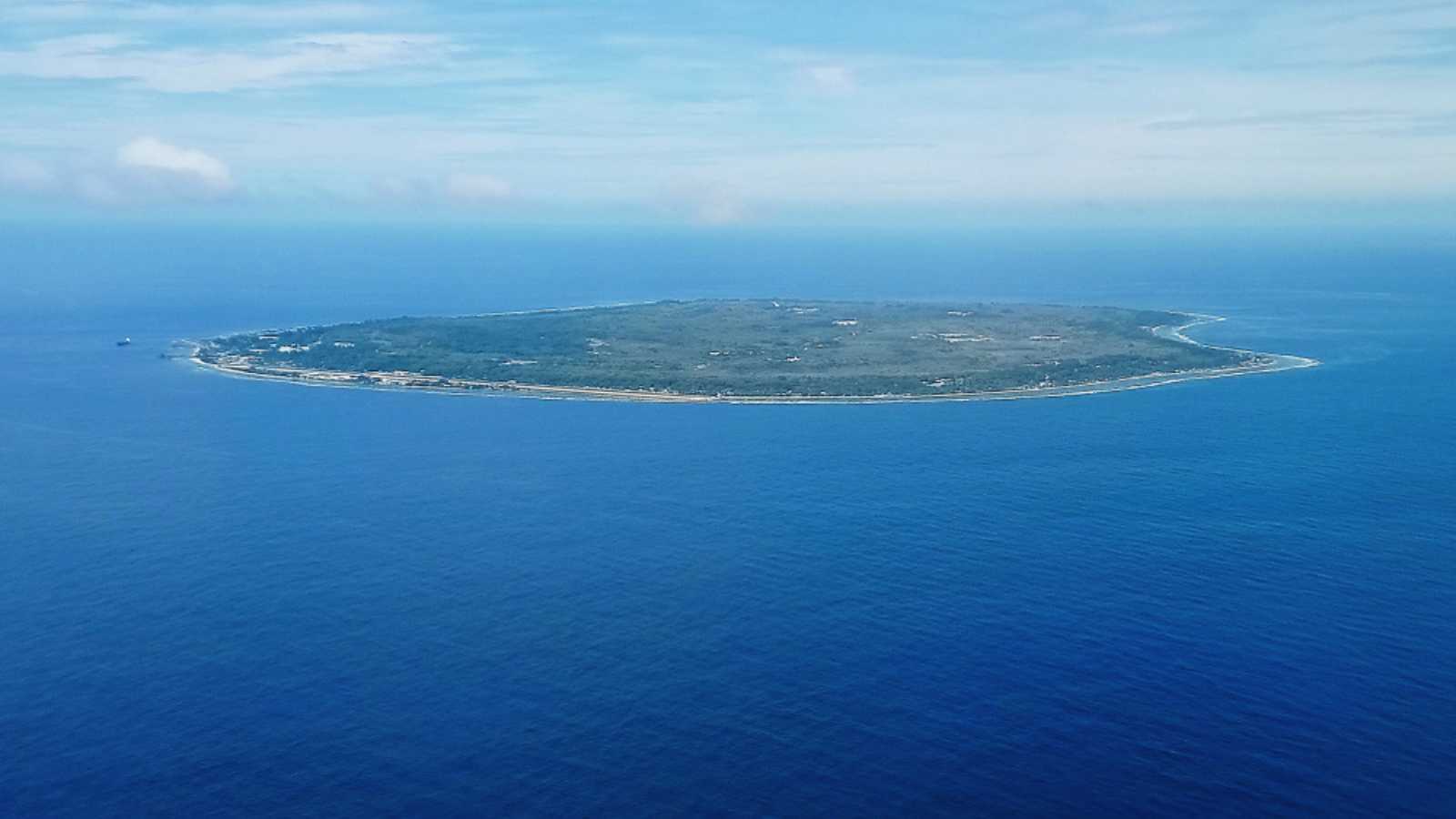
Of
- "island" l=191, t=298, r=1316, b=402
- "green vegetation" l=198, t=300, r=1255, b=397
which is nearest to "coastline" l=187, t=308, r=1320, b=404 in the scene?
"island" l=191, t=298, r=1316, b=402

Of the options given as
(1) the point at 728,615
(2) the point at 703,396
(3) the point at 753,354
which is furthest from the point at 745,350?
(1) the point at 728,615

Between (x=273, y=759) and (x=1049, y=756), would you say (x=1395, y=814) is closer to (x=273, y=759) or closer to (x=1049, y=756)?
(x=1049, y=756)

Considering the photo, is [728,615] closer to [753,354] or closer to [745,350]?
[753,354]

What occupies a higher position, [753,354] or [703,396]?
[753,354]

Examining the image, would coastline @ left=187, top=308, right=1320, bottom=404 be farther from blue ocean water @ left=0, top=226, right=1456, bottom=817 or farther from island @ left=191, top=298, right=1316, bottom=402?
blue ocean water @ left=0, top=226, right=1456, bottom=817

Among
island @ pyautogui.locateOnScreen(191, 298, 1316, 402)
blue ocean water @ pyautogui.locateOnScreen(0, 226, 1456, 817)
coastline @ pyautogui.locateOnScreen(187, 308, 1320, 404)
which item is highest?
island @ pyautogui.locateOnScreen(191, 298, 1316, 402)

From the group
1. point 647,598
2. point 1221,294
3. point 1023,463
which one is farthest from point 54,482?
point 1221,294
